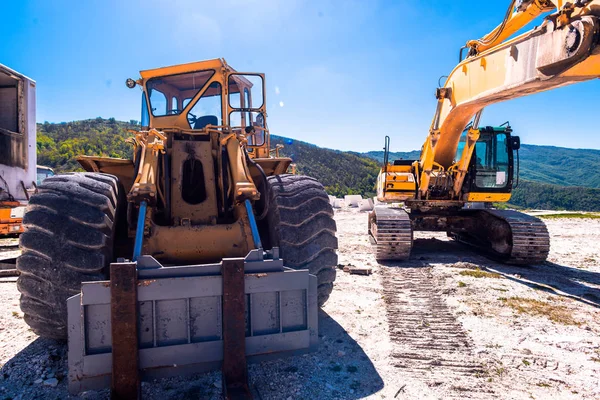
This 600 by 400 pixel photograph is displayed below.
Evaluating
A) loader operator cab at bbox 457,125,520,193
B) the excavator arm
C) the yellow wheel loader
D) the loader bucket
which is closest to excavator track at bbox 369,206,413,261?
the excavator arm

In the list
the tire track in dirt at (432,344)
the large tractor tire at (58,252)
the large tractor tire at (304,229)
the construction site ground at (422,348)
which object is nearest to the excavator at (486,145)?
the construction site ground at (422,348)

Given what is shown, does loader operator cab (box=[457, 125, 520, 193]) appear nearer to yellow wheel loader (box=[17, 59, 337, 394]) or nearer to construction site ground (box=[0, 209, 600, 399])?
construction site ground (box=[0, 209, 600, 399])

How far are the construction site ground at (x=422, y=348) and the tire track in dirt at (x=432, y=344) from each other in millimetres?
10

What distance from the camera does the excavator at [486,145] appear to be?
12.6ft

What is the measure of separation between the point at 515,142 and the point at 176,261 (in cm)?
762

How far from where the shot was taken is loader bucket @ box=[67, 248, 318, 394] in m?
2.13

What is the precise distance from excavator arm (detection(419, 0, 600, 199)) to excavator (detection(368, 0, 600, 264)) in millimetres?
11

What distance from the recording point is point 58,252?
2.52 m

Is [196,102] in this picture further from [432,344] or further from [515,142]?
[515,142]

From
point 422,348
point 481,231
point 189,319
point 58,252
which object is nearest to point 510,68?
point 422,348

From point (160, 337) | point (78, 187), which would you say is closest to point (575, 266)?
point (160, 337)

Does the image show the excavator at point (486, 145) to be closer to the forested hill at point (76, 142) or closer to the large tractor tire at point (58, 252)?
the large tractor tire at point (58, 252)

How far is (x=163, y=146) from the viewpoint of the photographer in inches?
132

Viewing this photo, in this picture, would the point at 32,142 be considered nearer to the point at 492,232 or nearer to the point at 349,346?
the point at 349,346
